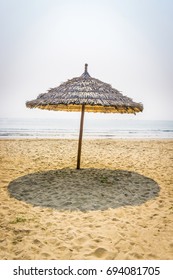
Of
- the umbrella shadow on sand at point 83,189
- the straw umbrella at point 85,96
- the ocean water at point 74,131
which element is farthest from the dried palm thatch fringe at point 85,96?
the ocean water at point 74,131

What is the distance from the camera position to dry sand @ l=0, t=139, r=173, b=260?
132 inches

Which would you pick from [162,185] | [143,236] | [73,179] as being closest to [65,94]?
[73,179]

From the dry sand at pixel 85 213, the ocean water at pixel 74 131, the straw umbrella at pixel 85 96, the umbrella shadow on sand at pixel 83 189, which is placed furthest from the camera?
the ocean water at pixel 74 131

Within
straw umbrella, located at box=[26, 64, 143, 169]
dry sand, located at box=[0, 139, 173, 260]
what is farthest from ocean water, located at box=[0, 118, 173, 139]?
dry sand, located at box=[0, 139, 173, 260]

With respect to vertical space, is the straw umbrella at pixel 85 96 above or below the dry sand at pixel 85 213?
above

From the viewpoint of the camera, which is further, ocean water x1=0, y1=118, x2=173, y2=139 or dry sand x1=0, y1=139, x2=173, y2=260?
ocean water x1=0, y1=118, x2=173, y2=139

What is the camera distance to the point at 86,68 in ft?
24.9

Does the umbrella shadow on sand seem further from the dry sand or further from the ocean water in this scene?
the ocean water

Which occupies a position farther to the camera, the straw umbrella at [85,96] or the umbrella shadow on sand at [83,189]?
the straw umbrella at [85,96]

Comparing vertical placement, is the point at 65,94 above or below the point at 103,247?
above

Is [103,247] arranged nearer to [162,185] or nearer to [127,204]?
[127,204]

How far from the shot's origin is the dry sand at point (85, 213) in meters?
3.35

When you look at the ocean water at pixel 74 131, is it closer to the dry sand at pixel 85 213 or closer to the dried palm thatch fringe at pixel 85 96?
the dried palm thatch fringe at pixel 85 96
